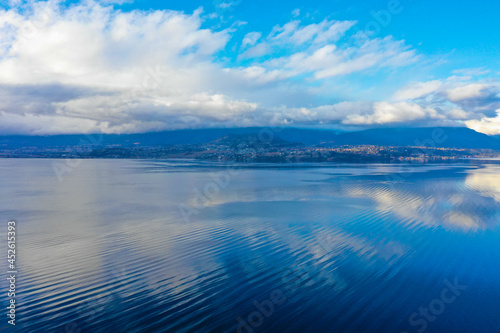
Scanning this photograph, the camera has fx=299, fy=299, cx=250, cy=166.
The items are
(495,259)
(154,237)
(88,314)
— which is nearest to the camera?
Answer: (88,314)

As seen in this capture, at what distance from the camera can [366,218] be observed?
22328 millimetres

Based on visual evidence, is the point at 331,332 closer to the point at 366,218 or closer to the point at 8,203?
the point at 366,218

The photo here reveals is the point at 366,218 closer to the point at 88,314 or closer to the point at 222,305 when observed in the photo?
the point at 222,305

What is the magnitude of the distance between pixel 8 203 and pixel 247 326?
31107 mm

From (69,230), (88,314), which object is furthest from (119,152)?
(88,314)

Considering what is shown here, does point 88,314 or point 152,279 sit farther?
point 152,279

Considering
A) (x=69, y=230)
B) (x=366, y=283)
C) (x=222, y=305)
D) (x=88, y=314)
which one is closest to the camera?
(x=88, y=314)

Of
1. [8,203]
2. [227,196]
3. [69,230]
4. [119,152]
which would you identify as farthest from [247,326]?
[119,152]

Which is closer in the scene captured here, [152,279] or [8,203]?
[152,279]

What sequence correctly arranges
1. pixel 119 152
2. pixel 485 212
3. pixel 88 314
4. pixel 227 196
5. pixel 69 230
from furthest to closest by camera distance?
pixel 119 152, pixel 227 196, pixel 485 212, pixel 69 230, pixel 88 314

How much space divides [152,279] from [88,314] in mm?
2659

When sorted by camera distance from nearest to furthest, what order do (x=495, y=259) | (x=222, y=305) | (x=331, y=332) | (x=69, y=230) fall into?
(x=331, y=332)
(x=222, y=305)
(x=495, y=259)
(x=69, y=230)

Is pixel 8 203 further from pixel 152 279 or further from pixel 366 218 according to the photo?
pixel 366 218

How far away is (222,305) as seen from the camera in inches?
366
